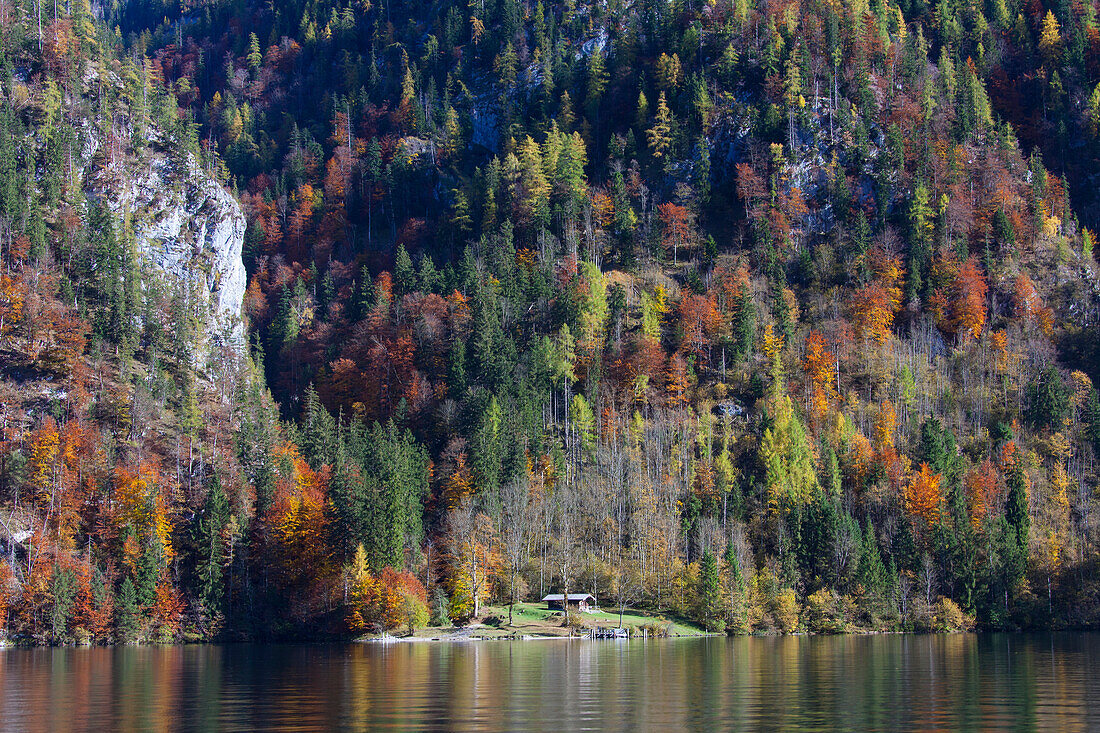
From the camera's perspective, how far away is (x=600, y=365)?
150375 mm

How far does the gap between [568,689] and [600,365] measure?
9784 centimetres

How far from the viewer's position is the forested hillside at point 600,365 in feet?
366

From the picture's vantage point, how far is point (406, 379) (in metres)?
153

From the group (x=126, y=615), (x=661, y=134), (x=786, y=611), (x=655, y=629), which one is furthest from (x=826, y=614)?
(x=661, y=134)

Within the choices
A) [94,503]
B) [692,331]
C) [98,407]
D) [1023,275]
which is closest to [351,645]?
[94,503]

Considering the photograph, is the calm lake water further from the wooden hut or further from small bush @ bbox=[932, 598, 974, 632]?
small bush @ bbox=[932, 598, 974, 632]

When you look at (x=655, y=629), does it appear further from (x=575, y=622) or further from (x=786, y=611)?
(x=786, y=611)

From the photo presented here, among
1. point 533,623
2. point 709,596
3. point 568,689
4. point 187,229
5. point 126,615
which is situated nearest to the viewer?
point 568,689

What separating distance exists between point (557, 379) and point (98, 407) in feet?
199

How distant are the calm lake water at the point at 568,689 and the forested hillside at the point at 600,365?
22792 millimetres

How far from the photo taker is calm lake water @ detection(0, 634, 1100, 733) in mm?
41906

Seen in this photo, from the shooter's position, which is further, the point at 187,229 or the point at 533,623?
the point at 187,229

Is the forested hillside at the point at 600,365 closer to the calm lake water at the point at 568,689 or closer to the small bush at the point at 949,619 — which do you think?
the small bush at the point at 949,619

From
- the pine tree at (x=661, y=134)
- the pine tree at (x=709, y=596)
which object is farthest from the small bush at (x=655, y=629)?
the pine tree at (x=661, y=134)
